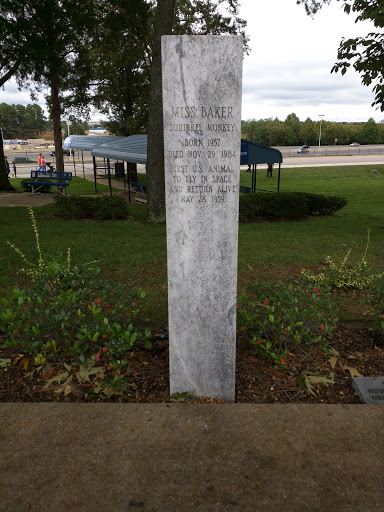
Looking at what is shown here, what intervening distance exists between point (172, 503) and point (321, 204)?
12.5 m

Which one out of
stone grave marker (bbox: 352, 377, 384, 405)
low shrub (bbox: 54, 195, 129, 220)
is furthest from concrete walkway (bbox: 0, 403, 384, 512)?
low shrub (bbox: 54, 195, 129, 220)

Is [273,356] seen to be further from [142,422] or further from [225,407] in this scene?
[142,422]

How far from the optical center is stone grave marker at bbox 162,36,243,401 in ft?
8.47

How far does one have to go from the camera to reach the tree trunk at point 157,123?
992 cm

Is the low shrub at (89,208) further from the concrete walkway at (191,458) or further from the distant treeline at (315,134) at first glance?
the distant treeline at (315,134)


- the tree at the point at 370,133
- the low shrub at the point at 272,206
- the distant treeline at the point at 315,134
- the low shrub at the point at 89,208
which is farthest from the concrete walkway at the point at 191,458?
the tree at the point at 370,133

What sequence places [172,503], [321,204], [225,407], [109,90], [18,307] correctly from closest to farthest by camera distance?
[172,503], [225,407], [18,307], [321,204], [109,90]

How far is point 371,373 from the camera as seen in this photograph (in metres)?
3.45

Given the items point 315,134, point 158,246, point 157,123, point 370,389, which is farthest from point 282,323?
point 315,134

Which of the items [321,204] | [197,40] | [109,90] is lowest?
[321,204]

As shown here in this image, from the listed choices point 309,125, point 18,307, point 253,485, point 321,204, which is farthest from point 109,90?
point 309,125

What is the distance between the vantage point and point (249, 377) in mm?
3369

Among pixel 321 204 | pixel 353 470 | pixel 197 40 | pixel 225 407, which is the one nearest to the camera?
pixel 353 470

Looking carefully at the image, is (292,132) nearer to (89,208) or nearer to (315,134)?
(315,134)
